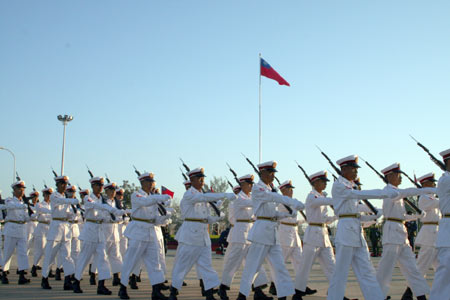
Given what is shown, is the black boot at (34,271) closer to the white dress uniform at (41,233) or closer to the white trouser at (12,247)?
the white dress uniform at (41,233)

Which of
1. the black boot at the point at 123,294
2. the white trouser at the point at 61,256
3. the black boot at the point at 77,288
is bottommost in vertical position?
the black boot at the point at 77,288

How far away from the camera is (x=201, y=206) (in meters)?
9.24

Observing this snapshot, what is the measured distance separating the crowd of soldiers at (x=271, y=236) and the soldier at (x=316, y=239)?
0.02m

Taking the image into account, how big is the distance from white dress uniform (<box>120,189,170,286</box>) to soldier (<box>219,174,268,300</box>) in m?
1.12

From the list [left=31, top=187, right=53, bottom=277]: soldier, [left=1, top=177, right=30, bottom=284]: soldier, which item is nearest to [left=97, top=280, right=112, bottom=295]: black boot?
[left=1, top=177, right=30, bottom=284]: soldier

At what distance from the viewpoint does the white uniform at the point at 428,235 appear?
9180mm

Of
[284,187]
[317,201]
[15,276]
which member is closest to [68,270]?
[15,276]

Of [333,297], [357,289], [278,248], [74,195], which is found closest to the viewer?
[333,297]

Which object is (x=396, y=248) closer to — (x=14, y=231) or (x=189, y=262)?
(x=189, y=262)

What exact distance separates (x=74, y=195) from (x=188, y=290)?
3841 millimetres

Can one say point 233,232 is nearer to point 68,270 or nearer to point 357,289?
point 357,289

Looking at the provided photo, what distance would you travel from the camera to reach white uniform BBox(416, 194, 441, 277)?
9.18 m

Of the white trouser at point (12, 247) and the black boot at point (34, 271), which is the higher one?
the white trouser at point (12, 247)

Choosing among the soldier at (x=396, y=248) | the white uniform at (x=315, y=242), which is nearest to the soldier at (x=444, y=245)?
the soldier at (x=396, y=248)
